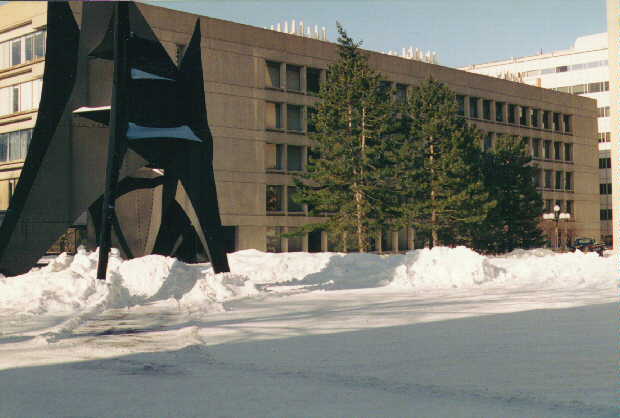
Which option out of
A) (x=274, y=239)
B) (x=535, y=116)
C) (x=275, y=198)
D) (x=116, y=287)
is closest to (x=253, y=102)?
(x=275, y=198)

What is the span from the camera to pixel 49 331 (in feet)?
42.4

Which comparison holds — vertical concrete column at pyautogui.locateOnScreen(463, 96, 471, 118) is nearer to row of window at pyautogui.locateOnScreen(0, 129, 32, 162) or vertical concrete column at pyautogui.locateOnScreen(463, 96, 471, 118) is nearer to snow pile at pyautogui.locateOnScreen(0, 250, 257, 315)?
row of window at pyautogui.locateOnScreen(0, 129, 32, 162)

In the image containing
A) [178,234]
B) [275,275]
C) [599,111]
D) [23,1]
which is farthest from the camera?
[599,111]

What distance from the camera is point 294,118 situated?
5922cm

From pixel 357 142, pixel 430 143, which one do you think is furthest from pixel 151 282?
pixel 430 143

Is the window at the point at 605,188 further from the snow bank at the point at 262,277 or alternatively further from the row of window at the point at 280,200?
the snow bank at the point at 262,277

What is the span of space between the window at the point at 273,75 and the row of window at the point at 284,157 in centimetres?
462

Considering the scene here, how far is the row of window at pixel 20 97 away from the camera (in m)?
53.6

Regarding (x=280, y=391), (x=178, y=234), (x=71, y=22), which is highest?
(x=71, y=22)

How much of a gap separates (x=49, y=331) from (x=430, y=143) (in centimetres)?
3631

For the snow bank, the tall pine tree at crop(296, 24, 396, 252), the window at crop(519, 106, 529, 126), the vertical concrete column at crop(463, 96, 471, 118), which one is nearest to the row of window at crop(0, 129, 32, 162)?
the tall pine tree at crop(296, 24, 396, 252)

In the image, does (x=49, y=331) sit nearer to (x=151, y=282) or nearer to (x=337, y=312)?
(x=337, y=312)

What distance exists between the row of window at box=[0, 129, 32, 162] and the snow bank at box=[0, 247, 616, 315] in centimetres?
2752

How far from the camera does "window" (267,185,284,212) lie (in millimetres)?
56562
